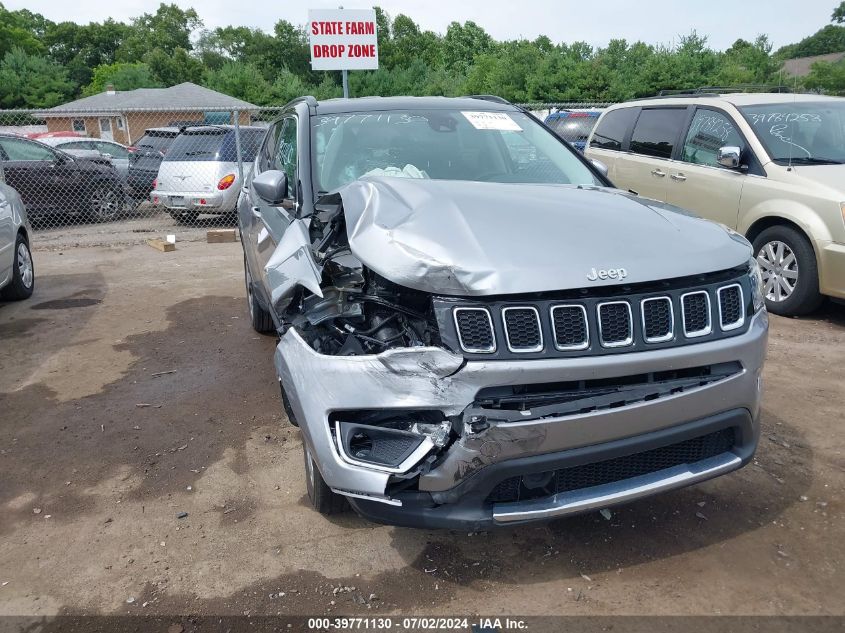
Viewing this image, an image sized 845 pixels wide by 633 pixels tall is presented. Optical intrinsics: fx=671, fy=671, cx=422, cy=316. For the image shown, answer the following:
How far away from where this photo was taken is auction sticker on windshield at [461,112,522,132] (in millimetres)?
4031

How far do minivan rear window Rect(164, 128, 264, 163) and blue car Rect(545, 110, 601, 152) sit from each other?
6.02 metres

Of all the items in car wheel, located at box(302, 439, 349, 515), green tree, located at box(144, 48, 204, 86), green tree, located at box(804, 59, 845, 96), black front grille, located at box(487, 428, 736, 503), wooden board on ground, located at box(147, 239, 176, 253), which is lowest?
wooden board on ground, located at box(147, 239, 176, 253)

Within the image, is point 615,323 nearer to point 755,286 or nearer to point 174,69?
point 755,286

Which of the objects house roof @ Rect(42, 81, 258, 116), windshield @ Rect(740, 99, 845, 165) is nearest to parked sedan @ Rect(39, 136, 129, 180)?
windshield @ Rect(740, 99, 845, 165)

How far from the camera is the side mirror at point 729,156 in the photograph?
20.0 feet

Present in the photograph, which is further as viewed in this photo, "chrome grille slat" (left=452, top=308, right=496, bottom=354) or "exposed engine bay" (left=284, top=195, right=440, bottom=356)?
"exposed engine bay" (left=284, top=195, right=440, bottom=356)

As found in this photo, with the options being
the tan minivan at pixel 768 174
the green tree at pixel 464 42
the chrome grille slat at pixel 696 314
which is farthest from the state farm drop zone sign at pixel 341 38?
the green tree at pixel 464 42

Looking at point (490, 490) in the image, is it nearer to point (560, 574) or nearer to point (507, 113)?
point (560, 574)

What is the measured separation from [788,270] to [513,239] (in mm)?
4533

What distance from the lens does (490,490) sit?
87.8 inches

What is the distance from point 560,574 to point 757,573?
764 mm

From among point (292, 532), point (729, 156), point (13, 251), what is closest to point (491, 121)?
Answer: point (292, 532)

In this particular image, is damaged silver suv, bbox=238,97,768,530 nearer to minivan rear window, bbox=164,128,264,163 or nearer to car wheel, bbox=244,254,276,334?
car wheel, bbox=244,254,276,334

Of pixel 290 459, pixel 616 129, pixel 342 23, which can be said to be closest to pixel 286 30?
pixel 342 23
